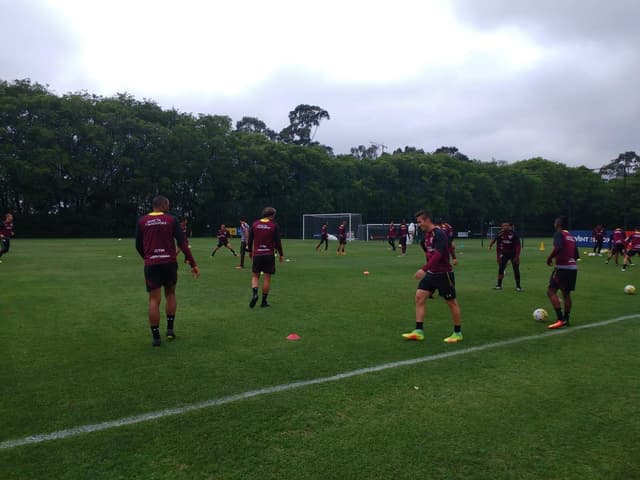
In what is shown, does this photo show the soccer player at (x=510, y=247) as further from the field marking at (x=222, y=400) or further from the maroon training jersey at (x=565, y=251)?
the field marking at (x=222, y=400)

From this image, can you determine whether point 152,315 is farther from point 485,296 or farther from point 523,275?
point 523,275

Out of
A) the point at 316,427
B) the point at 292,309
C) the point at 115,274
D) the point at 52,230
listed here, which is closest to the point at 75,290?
the point at 115,274

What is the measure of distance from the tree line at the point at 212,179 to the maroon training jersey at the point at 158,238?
43.4 metres

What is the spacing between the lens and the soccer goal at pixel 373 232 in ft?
165

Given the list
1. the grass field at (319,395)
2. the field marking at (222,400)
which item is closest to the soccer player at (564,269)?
the grass field at (319,395)

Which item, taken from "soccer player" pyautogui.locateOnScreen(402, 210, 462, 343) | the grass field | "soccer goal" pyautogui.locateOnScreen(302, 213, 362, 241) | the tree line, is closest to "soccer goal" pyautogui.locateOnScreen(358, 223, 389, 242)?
"soccer goal" pyautogui.locateOnScreen(302, 213, 362, 241)

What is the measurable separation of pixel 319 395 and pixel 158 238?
337cm

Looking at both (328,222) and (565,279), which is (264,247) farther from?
(328,222)

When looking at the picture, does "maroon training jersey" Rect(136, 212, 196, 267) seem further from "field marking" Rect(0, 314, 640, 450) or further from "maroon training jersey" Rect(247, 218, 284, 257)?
"maroon training jersey" Rect(247, 218, 284, 257)

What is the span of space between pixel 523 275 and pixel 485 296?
226 inches

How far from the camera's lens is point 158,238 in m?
6.77

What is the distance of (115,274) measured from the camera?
15.7 metres

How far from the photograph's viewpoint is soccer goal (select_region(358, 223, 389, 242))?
5016 cm

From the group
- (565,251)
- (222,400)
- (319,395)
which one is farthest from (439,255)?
(222,400)
